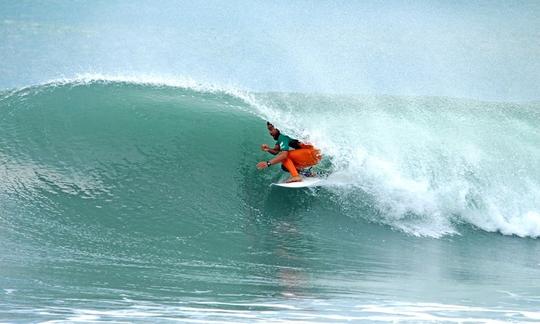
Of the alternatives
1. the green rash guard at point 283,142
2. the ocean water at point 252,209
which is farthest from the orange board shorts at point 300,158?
the ocean water at point 252,209

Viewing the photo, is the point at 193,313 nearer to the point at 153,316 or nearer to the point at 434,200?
the point at 153,316

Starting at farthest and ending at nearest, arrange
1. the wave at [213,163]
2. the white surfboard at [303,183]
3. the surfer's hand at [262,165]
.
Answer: the white surfboard at [303,183] < the surfer's hand at [262,165] < the wave at [213,163]

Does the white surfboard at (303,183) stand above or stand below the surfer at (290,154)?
below

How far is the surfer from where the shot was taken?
1090cm

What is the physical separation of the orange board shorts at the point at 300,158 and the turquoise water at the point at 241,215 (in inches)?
16.3

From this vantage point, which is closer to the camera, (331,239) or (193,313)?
(193,313)

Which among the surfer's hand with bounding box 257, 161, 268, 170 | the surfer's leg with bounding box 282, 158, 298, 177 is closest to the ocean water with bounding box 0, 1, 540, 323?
the surfer's leg with bounding box 282, 158, 298, 177

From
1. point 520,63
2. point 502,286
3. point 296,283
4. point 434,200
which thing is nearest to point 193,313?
point 296,283

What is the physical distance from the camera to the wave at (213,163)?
10.5 meters

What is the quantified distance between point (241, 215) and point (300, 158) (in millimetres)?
1271

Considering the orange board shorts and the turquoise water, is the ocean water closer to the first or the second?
the turquoise water

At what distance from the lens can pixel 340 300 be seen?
23.7ft

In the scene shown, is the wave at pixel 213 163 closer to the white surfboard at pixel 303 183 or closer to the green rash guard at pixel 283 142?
the white surfboard at pixel 303 183

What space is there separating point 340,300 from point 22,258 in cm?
340
